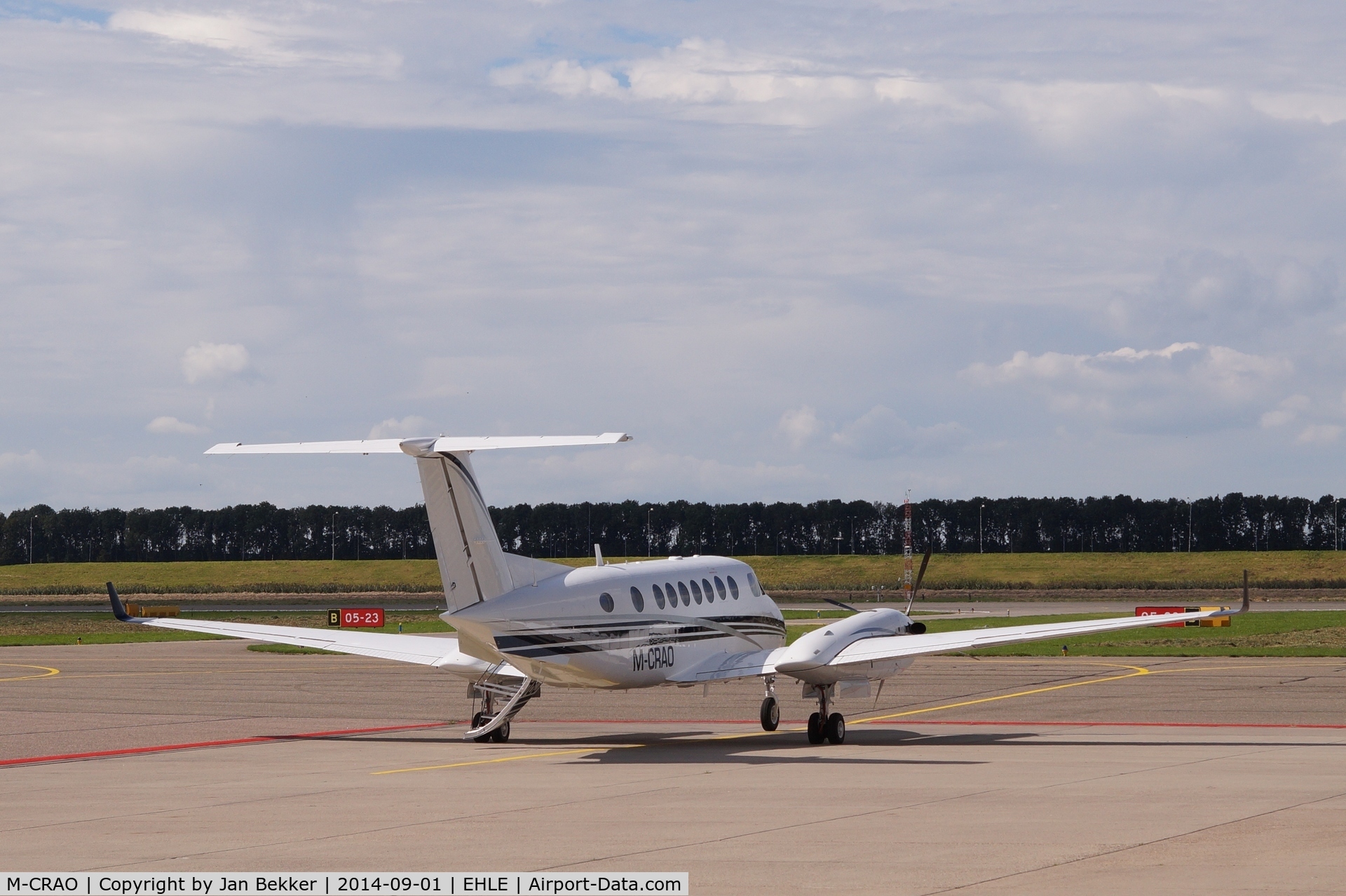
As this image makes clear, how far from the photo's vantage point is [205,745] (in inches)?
995

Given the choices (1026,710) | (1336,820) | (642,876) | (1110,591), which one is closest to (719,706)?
(1026,710)

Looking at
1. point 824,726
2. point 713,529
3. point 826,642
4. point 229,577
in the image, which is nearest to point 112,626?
point 826,642

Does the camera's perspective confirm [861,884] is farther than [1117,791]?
No

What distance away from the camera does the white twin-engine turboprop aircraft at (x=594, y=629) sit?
22.1 meters

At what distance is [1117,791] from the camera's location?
17.3 m

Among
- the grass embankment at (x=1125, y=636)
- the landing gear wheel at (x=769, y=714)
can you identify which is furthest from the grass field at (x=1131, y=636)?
the landing gear wheel at (x=769, y=714)

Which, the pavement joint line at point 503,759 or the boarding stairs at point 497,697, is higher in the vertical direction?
the boarding stairs at point 497,697

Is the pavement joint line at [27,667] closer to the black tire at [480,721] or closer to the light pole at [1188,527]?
the black tire at [480,721]

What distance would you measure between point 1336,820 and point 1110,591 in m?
107

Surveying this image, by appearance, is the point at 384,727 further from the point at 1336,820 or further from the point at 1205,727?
the point at 1336,820

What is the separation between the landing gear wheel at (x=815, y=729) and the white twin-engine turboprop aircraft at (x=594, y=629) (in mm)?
27

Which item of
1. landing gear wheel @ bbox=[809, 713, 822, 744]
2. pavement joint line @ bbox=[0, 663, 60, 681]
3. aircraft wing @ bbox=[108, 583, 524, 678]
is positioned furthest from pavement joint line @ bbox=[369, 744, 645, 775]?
pavement joint line @ bbox=[0, 663, 60, 681]

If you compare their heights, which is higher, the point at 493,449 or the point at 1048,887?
the point at 493,449

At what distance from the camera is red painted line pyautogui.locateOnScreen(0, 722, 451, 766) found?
2288 cm
